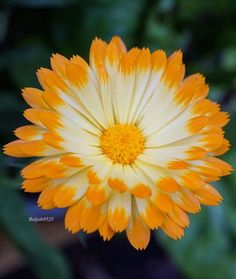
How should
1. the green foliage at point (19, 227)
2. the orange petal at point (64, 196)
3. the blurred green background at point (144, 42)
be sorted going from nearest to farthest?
the orange petal at point (64, 196), the green foliage at point (19, 227), the blurred green background at point (144, 42)

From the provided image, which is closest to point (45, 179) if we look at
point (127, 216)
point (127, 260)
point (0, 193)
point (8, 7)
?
point (127, 216)

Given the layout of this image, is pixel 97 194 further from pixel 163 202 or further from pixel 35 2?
pixel 35 2

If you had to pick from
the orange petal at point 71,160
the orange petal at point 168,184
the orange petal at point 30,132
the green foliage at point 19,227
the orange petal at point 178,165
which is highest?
the orange petal at point 30,132

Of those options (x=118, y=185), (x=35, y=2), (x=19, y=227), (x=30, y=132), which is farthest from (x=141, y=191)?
(x=35, y=2)

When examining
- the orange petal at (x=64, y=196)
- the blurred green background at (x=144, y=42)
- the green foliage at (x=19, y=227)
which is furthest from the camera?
the blurred green background at (x=144, y=42)

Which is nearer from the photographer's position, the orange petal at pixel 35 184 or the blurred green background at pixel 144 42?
the orange petal at pixel 35 184

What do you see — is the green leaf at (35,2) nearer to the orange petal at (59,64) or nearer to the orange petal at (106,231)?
the orange petal at (59,64)

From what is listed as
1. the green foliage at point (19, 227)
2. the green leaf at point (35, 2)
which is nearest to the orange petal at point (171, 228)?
the green foliage at point (19, 227)

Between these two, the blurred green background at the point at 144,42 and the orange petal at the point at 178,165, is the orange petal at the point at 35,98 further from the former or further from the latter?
the blurred green background at the point at 144,42

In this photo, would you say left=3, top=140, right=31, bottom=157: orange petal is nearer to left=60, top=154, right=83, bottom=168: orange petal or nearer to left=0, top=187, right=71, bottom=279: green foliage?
left=60, top=154, right=83, bottom=168: orange petal

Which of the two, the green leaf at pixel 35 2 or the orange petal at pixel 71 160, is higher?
the green leaf at pixel 35 2
